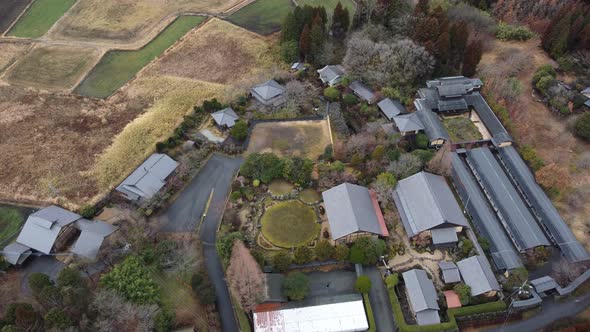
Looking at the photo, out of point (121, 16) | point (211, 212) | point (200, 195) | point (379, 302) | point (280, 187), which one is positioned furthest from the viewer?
point (121, 16)

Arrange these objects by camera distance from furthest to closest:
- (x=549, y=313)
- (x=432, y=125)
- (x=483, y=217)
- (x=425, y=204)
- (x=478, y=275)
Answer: (x=432, y=125) → (x=483, y=217) → (x=425, y=204) → (x=478, y=275) → (x=549, y=313)

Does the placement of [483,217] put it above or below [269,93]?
below

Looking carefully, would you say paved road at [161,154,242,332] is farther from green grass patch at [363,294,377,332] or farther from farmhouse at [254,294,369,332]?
green grass patch at [363,294,377,332]

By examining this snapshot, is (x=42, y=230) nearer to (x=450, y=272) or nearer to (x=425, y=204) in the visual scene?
(x=425, y=204)

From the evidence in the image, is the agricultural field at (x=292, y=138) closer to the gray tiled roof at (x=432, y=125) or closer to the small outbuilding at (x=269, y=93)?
the small outbuilding at (x=269, y=93)

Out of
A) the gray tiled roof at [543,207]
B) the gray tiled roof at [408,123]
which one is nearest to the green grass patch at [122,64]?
the gray tiled roof at [408,123]

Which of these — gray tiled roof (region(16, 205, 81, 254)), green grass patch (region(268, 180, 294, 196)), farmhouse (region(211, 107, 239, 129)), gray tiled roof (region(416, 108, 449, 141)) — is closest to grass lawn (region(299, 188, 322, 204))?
green grass patch (region(268, 180, 294, 196))

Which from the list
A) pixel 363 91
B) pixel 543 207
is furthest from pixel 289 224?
pixel 543 207
